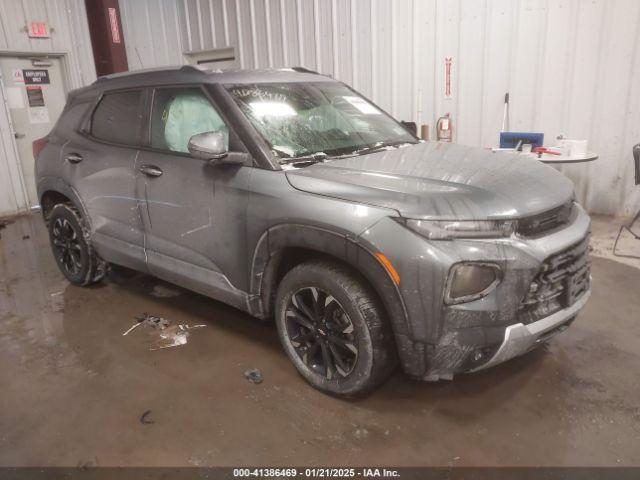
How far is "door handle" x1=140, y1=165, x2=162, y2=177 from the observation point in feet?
10.2

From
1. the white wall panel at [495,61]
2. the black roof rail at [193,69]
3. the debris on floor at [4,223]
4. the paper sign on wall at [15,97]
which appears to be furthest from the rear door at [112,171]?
the paper sign on wall at [15,97]

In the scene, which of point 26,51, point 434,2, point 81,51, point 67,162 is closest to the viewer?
point 67,162

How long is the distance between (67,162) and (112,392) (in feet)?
6.57

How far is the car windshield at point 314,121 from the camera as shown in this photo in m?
2.80

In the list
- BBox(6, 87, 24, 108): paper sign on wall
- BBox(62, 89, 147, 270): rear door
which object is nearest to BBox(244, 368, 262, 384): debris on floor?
BBox(62, 89, 147, 270): rear door

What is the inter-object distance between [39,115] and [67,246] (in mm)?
4407

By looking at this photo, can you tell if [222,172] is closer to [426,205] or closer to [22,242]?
[426,205]

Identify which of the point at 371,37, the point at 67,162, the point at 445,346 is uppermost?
the point at 371,37

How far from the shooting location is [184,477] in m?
2.14

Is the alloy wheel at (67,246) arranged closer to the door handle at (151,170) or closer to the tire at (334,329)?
the door handle at (151,170)

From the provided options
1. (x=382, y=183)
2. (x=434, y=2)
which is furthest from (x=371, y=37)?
(x=382, y=183)

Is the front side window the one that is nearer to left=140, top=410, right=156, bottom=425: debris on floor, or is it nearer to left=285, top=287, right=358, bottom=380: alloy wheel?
left=285, top=287, right=358, bottom=380: alloy wheel

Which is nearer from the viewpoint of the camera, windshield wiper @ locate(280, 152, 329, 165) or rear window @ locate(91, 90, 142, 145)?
windshield wiper @ locate(280, 152, 329, 165)

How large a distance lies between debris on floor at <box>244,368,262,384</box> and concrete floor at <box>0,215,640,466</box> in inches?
1.5
